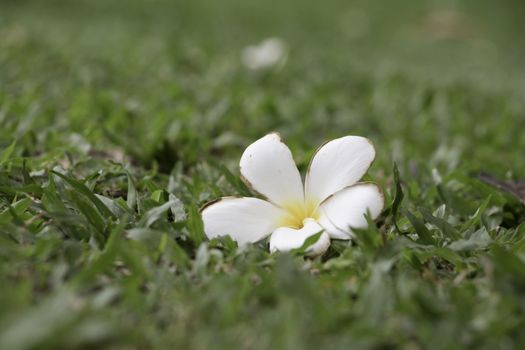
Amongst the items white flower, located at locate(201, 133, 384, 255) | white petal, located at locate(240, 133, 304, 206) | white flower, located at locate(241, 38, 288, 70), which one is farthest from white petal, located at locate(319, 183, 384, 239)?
white flower, located at locate(241, 38, 288, 70)

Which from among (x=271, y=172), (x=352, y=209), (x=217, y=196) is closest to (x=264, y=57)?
(x=217, y=196)

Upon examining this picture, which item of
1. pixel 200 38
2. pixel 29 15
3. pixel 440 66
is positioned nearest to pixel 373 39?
pixel 440 66

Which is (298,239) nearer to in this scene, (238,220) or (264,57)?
(238,220)

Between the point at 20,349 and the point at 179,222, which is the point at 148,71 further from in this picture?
the point at 20,349

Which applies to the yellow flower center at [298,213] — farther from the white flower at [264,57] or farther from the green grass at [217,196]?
the white flower at [264,57]

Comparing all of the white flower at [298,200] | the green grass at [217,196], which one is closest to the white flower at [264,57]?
the green grass at [217,196]
